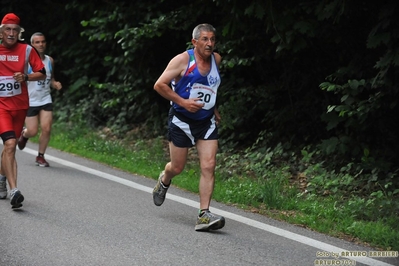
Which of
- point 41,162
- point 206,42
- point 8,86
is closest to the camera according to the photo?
point 206,42

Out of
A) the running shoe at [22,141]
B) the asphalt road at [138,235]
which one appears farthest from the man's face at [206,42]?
the running shoe at [22,141]

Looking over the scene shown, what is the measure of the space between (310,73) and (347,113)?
2.25 metres

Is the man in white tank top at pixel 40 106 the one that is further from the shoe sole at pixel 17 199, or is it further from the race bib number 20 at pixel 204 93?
the race bib number 20 at pixel 204 93

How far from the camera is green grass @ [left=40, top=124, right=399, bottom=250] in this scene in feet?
25.7

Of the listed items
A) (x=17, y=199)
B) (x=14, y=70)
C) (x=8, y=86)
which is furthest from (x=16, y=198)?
(x=14, y=70)

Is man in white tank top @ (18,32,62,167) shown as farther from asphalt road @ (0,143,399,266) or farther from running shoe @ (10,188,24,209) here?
running shoe @ (10,188,24,209)

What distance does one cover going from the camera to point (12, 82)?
30.0 feet

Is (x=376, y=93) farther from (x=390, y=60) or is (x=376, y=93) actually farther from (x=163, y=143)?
(x=163, y=143)

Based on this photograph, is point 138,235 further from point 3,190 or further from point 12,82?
point 12,82

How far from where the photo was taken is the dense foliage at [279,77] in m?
10.1

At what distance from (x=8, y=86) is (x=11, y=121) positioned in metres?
0.37

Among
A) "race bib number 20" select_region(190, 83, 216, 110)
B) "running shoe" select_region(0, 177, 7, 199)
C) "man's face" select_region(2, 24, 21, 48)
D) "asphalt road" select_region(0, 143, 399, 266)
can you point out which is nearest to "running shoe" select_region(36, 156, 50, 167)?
"asphalt road" select_region(0, 143, 399, 266)

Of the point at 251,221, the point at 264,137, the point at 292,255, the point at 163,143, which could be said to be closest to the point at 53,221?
the point at 251,221

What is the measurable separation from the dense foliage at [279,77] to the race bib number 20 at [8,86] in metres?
3.11
